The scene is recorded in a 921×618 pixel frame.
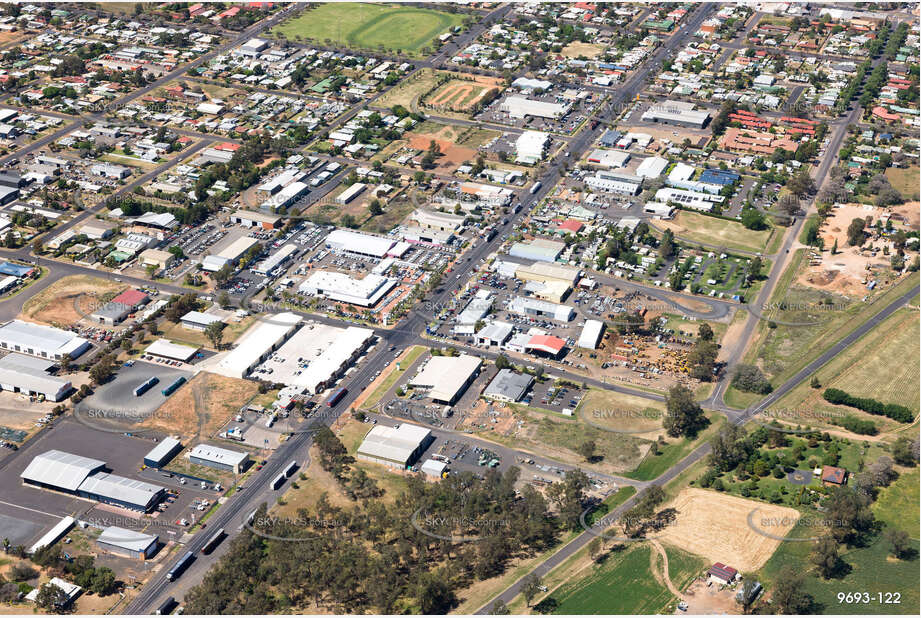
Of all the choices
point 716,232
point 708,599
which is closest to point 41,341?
point 708,599

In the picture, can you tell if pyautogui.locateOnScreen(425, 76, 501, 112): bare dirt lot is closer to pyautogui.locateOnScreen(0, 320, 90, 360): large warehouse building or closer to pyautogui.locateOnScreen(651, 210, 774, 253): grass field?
pyautogui.locateOnScreen(651, 210, 774, 253): grass field

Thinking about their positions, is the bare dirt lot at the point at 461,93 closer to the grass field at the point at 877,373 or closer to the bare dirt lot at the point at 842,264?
the bare dirt lot at the point at 842,264

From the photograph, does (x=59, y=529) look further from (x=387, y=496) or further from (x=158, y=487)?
(x=387, y=496)

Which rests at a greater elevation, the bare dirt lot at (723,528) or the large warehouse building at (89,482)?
the large warehouse building at (89,482)

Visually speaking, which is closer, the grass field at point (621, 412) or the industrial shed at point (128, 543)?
the industrial shed at point (128, 543)

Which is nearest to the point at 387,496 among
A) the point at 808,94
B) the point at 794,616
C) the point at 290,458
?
the point at 290,458

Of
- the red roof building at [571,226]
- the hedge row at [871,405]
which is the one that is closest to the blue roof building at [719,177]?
the red roof building at [571,226]

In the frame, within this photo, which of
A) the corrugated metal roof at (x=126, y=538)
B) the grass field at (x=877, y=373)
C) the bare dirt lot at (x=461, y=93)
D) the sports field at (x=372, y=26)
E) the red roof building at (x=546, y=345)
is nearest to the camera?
the corrugated metal roof at (x=126, y=538)
